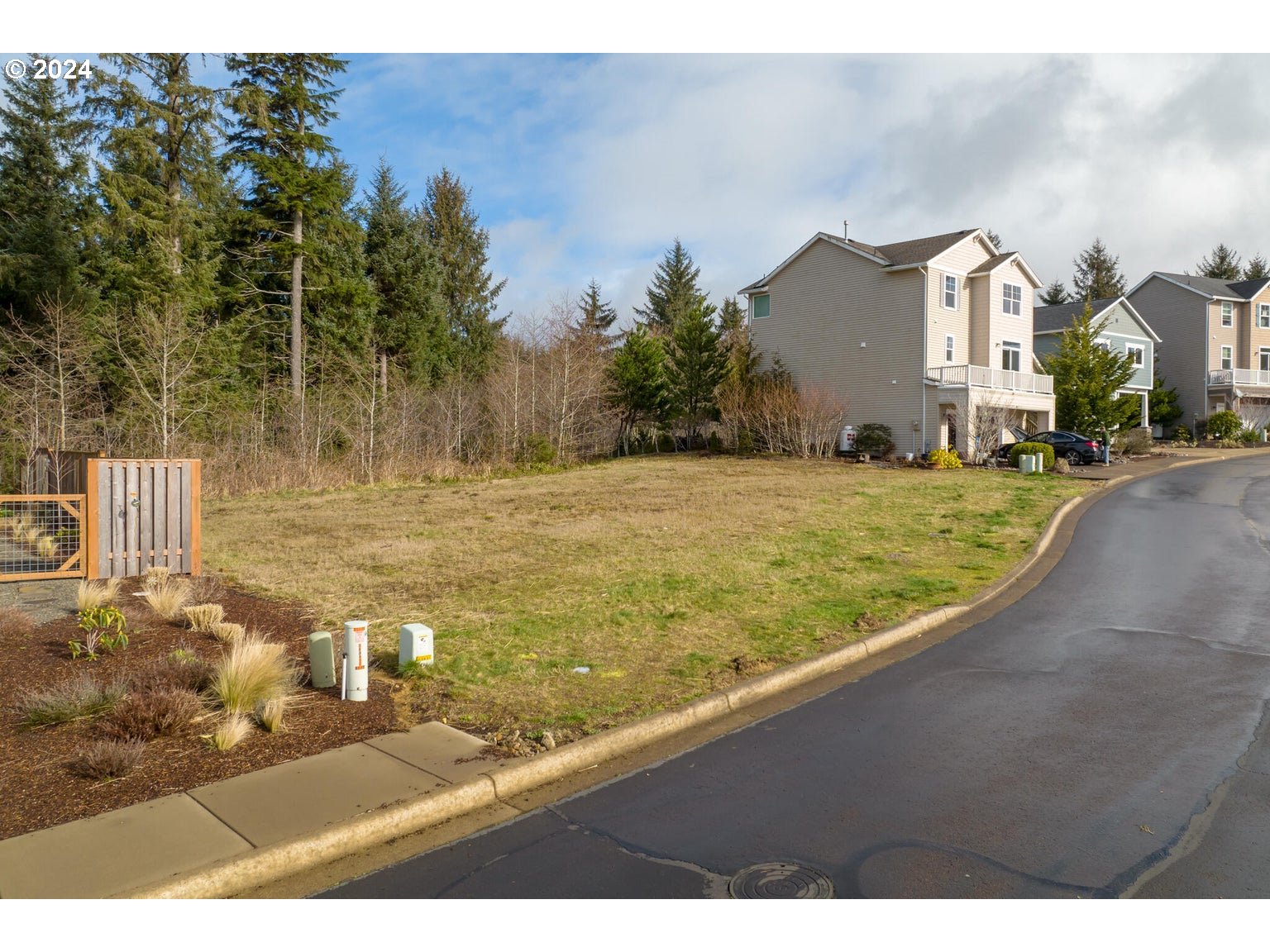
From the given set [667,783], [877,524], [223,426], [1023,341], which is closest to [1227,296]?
[1023,341]

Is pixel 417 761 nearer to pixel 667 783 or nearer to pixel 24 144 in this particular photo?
pixel 667 783

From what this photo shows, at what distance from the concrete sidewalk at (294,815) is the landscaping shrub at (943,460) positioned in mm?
26110

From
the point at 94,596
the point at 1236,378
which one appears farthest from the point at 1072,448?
the point at 94,596

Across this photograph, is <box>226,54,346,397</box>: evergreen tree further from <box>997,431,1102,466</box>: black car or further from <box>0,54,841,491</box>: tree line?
<box>997,431,1102,466</box>: black car

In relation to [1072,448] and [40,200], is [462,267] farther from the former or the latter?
[1072,448]

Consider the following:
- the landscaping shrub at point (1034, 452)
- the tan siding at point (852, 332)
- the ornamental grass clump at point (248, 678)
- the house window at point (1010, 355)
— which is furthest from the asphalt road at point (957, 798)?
the house window at point (1010, 355)

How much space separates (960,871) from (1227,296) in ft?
203

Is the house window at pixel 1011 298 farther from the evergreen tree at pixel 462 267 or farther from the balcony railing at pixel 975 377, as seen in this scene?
the evergreen tree at pixel 462 267

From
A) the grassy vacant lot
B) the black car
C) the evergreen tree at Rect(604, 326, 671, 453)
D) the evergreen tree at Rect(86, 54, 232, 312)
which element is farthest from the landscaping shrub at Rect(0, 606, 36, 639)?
the evergreen tree at Rect(604, 326, 671, 453)

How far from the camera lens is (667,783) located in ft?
17.0

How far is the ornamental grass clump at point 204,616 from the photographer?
8.39 m

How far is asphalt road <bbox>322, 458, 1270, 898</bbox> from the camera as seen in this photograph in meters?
4.01

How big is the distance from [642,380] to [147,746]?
37.7 meters
